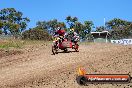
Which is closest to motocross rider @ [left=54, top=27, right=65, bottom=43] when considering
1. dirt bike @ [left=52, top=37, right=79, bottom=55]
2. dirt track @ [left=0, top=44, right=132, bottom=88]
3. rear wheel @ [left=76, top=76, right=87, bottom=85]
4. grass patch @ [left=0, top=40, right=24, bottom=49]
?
dirt bike @ [left=52, top=37, right=79, bottom=55]

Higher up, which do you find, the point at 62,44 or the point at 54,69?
the point at 62,44

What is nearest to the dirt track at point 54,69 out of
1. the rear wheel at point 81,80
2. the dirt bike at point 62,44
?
the dirt bike at point 62,44

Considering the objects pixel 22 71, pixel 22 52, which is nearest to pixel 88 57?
pixel 22 71

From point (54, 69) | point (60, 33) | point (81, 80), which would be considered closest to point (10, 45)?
point (60, 33)

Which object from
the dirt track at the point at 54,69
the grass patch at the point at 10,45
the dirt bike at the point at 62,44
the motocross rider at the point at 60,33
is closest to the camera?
the dirt track at the point at 54,69

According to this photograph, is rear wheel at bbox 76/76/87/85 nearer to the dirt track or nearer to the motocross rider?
the dirt track

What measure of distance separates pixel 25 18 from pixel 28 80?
298 feet

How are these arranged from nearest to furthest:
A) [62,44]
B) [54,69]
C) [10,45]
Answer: [54,69], [62,44], [10,45]

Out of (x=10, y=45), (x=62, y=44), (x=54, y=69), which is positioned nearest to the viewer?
(x=54, y=69)

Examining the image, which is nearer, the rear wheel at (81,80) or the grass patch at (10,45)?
the rear wheel at (81,80)

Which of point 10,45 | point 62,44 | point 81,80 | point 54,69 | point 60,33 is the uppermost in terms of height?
point 60,33

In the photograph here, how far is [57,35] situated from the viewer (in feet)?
73.5

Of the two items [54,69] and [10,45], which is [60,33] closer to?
[54,69]

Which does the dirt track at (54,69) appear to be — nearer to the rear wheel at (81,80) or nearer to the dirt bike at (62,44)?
the dirt bike at (62,44)
